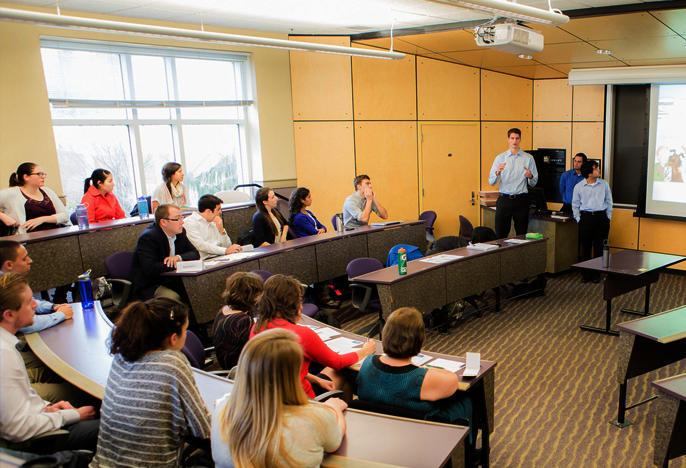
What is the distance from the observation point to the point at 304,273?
18.1ft

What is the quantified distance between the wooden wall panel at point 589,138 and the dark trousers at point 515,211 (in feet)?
6.89

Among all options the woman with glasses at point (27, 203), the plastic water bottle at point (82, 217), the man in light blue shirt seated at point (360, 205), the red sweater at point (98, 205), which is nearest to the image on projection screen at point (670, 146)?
the man in light blue shirt seated at point (360, 205)

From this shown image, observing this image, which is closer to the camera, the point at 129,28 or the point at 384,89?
the point at 129,28

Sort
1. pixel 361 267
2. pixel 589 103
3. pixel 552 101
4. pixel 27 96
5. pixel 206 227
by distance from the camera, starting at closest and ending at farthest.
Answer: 1. pixel 361 267
2. pixel 206 227
3. pixel 27 96
4. pixel 589 103
5. pixel 552 101

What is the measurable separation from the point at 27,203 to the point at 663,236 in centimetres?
816

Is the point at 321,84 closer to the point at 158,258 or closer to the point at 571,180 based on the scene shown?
the point at 158,258

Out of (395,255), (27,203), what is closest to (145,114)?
(27,203)

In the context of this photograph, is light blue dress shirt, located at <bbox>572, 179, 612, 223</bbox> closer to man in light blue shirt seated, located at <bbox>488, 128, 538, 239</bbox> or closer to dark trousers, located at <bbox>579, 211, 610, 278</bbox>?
dark trousers, located at <bbox>579, 211, 610, 278</bbox>

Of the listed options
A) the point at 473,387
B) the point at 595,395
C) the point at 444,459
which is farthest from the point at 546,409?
the point at 444,459

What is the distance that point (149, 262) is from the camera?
441 centimetres

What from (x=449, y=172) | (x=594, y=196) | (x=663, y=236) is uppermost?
(x=449, y=172)

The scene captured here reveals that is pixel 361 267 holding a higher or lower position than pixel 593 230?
higher

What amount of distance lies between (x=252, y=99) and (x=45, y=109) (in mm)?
2552

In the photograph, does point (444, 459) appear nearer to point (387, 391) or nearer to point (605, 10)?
point (387, 391)
